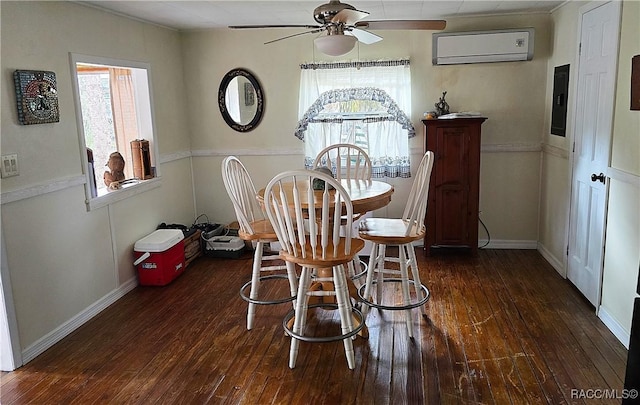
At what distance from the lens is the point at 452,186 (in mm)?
4363

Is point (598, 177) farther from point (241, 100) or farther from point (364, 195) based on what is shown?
point (241, 100)

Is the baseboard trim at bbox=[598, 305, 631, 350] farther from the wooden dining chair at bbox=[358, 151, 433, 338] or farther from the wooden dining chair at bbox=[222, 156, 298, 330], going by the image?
the wooden dining chair at bbox=[222, 156, 298, 330]

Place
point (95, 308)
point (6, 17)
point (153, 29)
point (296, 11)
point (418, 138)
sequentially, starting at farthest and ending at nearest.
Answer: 1. point (418, 138)
2. point (153, 29)
3. point (296, 11)
4. point (95, 308)
5. point (6, 17)

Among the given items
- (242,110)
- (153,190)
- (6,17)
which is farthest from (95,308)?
(242,110)

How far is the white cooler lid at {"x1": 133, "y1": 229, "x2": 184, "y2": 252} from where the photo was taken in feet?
12.7

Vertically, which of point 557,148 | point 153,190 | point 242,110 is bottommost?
point 153,190

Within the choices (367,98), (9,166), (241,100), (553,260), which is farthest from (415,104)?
(9,166)

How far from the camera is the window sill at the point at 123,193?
3.46m

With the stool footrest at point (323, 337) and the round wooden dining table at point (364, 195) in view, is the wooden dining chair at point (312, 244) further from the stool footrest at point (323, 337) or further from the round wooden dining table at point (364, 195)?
the round wooden dining table at point (364, 195)

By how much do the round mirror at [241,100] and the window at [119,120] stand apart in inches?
34.2

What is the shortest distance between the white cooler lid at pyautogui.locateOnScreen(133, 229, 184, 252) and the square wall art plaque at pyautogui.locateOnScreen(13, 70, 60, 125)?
1.18 metres

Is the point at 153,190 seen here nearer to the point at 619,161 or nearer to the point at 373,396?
the point at 373,396

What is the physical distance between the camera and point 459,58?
172 inches

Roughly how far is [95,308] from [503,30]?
13.0ft
